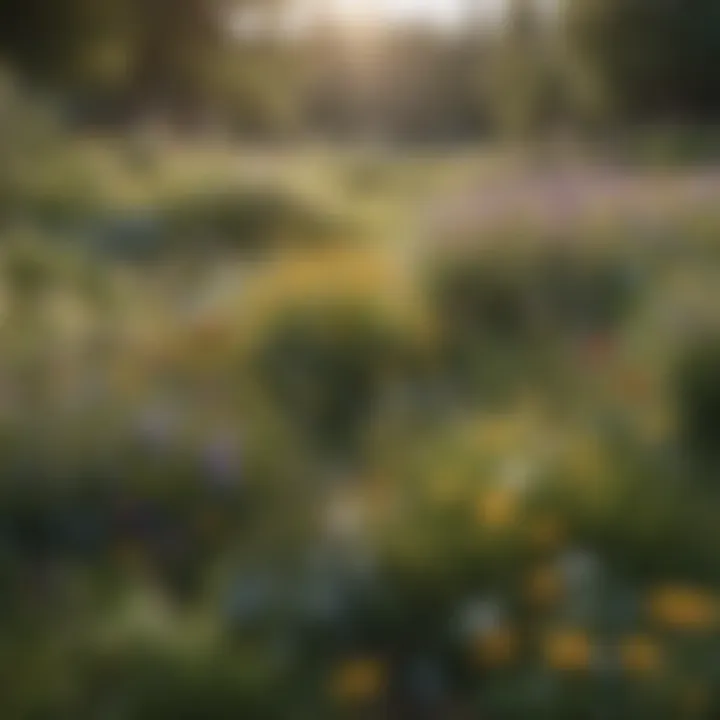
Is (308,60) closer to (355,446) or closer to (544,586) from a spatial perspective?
(355,446)

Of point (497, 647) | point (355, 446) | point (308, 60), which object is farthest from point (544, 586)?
point (308, 60)

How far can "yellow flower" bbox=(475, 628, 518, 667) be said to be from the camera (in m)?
2.43

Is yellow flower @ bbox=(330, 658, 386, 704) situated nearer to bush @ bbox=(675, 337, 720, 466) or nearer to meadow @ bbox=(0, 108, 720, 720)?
meadow @ bbox=(0, 108, 720, 720)

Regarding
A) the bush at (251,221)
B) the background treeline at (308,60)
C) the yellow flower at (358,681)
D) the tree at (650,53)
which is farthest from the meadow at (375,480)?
the tree at (650,53)

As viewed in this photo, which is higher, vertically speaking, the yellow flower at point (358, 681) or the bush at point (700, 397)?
the bush at point (700, 397)

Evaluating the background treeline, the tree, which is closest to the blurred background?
the background treeline

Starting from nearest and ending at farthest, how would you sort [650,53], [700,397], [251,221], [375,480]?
[375,480] → [700,397] → [251,221] → [650,53]

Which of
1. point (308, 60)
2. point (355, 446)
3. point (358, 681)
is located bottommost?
point (358, 681)

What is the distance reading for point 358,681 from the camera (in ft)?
7.97

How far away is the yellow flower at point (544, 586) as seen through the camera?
8.30ft

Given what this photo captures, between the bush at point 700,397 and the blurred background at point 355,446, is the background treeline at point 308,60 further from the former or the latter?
the bush at point 700,397

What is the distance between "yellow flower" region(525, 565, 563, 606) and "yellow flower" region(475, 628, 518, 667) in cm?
9

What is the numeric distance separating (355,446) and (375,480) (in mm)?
219

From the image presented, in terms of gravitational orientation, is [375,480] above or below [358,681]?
above
